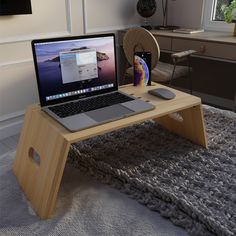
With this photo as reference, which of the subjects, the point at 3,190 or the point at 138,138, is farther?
the point at 138,138

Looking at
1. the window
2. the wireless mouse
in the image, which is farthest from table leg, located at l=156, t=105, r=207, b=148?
the window

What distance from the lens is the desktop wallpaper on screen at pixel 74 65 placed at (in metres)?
1.50

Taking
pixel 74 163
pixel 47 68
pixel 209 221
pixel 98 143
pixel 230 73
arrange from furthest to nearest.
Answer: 1. pixel 230 73
2. pixel 98 143
3. pixel 74 163
4. pixel 47 68
5. pixel 209 221

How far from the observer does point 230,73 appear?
2.95 meters

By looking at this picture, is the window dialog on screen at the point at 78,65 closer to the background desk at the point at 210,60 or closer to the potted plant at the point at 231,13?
the background desk at the point at 210,60

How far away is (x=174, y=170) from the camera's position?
180 cm

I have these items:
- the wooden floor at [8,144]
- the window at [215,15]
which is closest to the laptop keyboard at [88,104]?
the wooden floor at [8,144]

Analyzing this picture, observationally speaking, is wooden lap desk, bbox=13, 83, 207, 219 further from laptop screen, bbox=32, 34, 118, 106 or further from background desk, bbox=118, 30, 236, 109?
background desk, bbox=118, 30, 236, 109

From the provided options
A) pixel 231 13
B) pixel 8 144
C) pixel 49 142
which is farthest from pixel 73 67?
pixel 231 13

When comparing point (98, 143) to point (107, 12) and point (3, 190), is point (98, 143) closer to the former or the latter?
point (3, 190)

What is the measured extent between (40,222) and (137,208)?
0.48 metres

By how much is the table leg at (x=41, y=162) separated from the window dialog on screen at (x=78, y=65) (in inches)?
10.0

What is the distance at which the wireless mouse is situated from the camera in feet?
5.81

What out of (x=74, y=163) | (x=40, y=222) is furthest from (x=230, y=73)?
(x=40, y=222)
